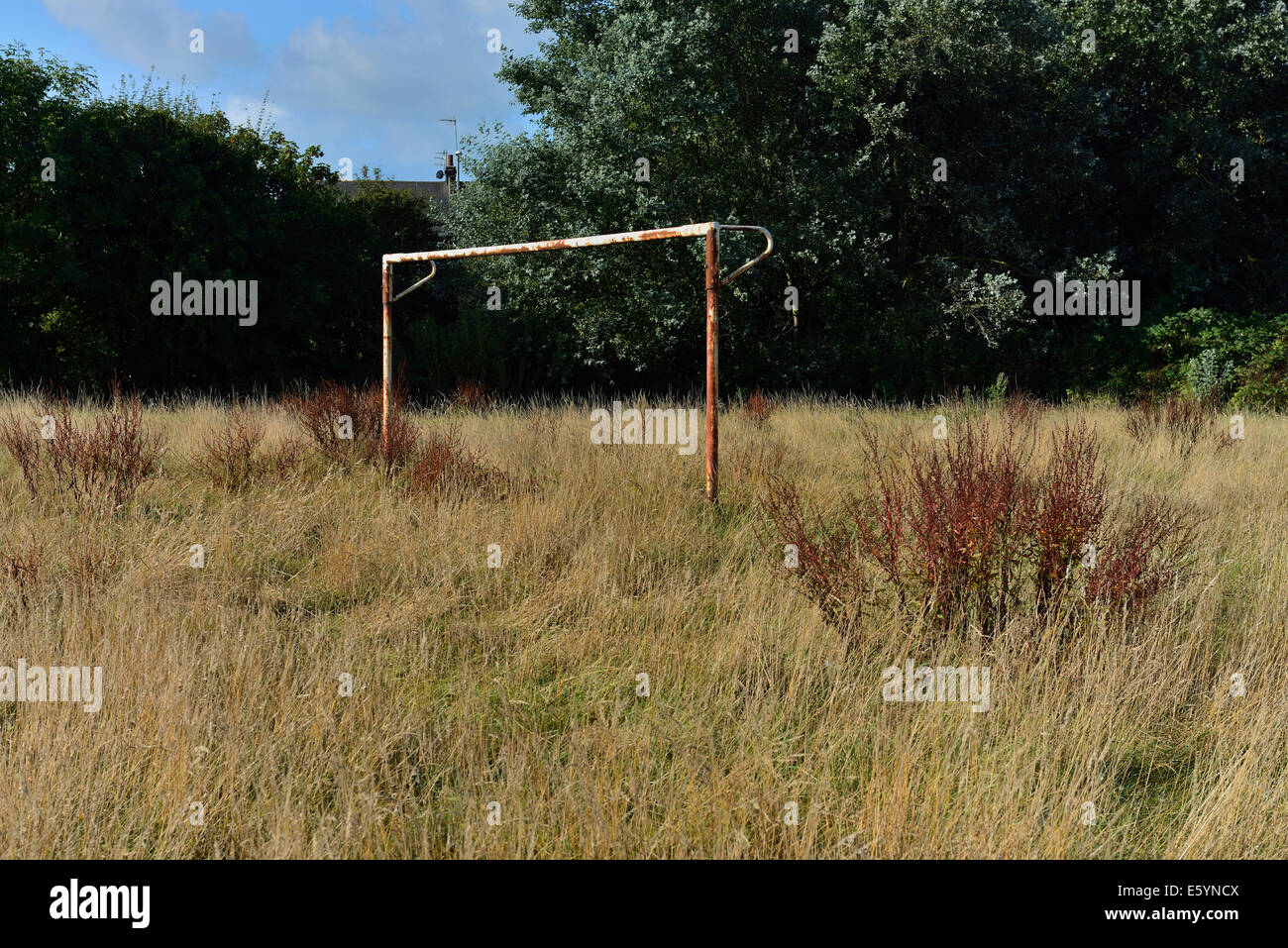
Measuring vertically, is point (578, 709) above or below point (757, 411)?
below

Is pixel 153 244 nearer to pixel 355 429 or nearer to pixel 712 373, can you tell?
pixel 355 429

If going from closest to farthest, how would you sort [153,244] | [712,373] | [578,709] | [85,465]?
[578,709] → [712,373] → [85,465] → [153,244]

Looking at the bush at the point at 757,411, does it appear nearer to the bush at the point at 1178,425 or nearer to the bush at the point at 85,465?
the bush at the point at 1178,425

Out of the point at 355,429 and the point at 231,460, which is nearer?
the point at 231,460

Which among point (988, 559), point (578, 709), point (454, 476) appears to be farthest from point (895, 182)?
point (578, 709)

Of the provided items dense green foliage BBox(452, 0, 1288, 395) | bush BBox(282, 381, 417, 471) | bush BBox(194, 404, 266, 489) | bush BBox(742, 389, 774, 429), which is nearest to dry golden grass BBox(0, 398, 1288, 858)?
bush BBox(194, 404, 266, 489)

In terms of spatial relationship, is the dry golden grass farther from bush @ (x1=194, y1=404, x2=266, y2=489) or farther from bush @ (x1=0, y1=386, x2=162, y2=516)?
bush @ (x1=194, y1=404, x2=266, y2=489)

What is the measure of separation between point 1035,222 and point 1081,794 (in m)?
15.7

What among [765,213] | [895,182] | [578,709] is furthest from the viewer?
[895,182]

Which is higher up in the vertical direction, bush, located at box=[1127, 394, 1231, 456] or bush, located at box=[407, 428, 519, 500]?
bush, located at box=[1127, 394, 1231, 456]

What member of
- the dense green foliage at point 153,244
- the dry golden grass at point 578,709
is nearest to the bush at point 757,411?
the dry golden grass at point 578,709

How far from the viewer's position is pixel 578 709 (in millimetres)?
3316

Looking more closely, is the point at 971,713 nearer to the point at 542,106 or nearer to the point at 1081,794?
the point at 1081,794

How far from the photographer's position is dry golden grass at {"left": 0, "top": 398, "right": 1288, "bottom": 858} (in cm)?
250
